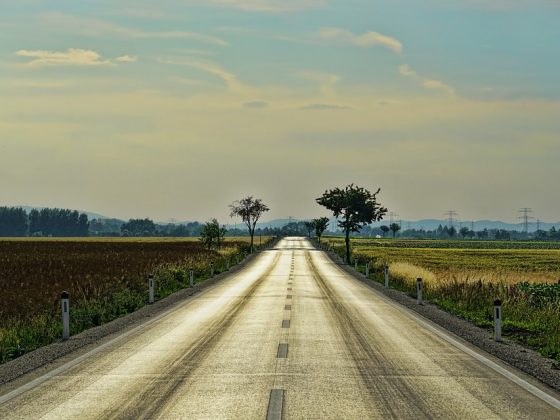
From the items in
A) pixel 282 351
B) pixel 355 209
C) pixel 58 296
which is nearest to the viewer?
pixel 282 351

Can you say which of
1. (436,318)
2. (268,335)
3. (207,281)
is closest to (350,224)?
(207,281)

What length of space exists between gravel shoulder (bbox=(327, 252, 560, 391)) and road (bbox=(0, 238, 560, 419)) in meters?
0.47

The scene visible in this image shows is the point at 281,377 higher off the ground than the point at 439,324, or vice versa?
the point at 281,377

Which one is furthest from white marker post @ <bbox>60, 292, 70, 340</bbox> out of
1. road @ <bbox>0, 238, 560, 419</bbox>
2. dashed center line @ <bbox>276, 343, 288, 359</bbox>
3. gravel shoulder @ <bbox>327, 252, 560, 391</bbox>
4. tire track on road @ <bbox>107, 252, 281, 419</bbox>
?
gravel shoulder @ <bbox>327, 252, 560, 391</bbox>

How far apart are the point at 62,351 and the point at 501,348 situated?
28.6 ft

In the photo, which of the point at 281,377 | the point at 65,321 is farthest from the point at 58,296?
the point at 281,377

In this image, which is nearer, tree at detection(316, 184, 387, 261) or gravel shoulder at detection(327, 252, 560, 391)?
gravel shoulder at detection(327, 252, 560, 391)

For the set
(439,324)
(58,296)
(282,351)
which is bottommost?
(439,324)

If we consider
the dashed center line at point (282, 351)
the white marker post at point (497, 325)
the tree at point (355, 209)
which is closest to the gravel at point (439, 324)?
the white marker post at point (497, 325)

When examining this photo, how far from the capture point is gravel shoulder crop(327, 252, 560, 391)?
10.6 metres

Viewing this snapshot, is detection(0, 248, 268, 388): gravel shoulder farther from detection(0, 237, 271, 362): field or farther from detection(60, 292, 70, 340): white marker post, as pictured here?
detection(0, 237, 271, 362): field

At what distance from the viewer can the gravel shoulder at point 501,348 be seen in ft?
34.8

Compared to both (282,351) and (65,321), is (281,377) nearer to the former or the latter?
(282,351)

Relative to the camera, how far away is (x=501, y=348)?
520 inches
